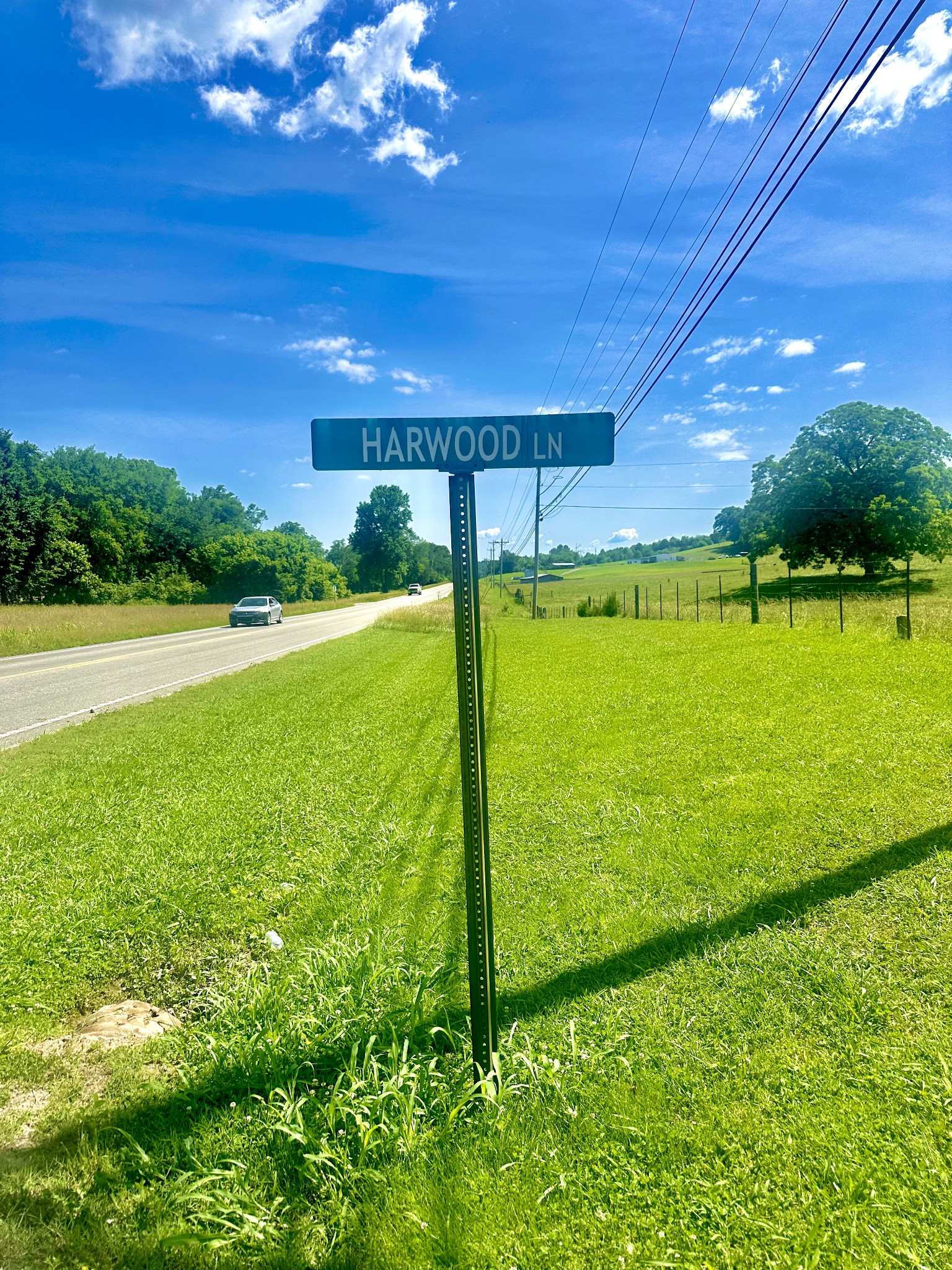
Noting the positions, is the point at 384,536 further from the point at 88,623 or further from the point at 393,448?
the point at 393,448

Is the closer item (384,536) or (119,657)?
(119,657)

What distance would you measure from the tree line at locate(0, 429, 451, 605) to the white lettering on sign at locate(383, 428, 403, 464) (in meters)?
48.5

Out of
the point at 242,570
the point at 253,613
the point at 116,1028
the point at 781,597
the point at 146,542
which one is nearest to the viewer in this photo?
the point at 116,1028

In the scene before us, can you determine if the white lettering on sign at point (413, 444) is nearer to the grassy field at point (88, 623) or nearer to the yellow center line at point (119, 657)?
the yellow center line at point (119, 657)

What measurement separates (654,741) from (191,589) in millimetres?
56562

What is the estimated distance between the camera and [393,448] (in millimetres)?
2209

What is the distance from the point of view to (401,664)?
16.1 m

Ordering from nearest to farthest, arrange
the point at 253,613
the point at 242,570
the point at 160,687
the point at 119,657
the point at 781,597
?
the point at 160,687 → the point at 119,657 → the point at 253,613 → the point at 781,597 → the point at 242,570

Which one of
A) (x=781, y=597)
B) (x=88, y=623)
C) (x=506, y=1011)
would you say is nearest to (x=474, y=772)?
(x=506, y=1011)

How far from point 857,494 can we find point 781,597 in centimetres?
1292

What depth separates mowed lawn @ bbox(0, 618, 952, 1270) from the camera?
73.7 inches

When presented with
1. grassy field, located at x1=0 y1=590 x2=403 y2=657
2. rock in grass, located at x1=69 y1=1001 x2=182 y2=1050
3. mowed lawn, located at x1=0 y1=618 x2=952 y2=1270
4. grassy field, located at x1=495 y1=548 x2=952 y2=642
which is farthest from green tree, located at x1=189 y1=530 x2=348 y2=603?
rock in grass, located at x1=69 y1=1001 x2=182 y2=1050

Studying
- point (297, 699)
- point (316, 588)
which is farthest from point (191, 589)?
point (297, 699)

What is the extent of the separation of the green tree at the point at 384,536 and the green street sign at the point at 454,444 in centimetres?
5532
